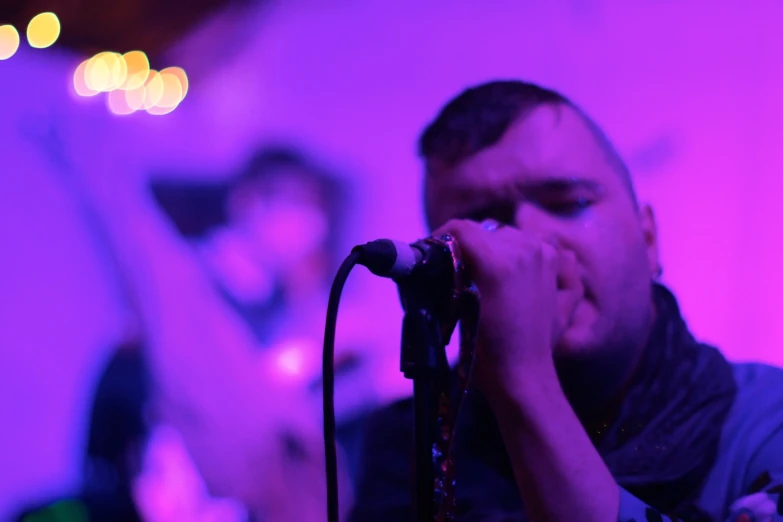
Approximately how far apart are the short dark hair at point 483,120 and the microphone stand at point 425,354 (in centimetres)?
38

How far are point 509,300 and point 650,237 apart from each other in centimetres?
35

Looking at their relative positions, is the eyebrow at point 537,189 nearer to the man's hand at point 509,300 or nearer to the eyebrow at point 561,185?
the eyebrow at point 561,185

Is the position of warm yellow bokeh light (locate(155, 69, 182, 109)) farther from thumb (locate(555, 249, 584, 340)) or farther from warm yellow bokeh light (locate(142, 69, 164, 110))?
thumb (locate(555, 249, 584, 340))

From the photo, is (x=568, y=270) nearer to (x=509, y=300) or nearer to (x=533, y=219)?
(x=533, y=219)

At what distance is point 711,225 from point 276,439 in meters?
0.73

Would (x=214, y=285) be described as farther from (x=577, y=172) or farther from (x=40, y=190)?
(x=577, y=172)

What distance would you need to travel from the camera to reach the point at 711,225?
958 millimetres

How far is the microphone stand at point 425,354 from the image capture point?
0.61 meters

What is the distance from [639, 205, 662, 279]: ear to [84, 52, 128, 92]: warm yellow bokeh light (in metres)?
1.03

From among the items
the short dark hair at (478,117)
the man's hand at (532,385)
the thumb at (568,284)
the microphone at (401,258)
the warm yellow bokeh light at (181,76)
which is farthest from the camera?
the warm yellow bokeh light at (181,76)

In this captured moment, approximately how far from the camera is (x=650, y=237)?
0.96 m

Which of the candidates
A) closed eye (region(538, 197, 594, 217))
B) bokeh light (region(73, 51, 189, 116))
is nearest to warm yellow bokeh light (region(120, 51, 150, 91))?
bokeh light (region(73, 51, 189, 116))

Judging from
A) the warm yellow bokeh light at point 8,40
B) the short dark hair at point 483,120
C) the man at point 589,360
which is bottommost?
the man at point 589,360

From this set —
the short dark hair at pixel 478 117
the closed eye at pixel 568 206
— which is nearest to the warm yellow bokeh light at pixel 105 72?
the short dark hair at pixel 478 117
